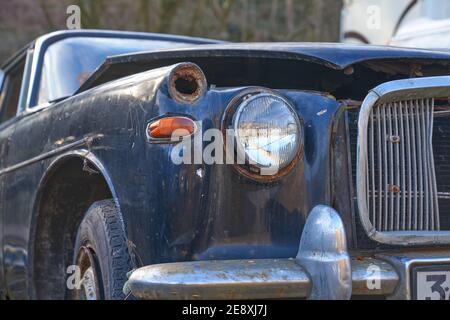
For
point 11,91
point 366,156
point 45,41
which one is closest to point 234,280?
point 366,156

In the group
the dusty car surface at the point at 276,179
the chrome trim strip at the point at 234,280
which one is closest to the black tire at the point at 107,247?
the dusty car surface at the point at 276,179

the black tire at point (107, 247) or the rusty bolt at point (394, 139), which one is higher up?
the rusty bolt at point (394, 139)

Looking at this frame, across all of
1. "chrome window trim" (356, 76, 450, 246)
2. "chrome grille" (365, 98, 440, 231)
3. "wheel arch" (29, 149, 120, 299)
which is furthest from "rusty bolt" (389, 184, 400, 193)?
"wheel arch" (29, 149, 120, 299)

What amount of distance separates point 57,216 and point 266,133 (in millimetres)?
1335

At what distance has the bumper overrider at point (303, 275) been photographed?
2223mm

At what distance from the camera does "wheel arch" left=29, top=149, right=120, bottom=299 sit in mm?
3135

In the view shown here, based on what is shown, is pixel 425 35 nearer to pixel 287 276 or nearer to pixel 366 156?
pixel 366 156

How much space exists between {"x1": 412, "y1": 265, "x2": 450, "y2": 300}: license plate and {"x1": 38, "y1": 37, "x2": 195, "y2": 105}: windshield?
2.22 metres

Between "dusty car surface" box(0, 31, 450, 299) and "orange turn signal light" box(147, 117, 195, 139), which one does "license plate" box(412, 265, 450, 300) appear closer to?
"dusty car surface" box(0, 31, 450, 299)

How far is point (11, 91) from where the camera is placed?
5.06m

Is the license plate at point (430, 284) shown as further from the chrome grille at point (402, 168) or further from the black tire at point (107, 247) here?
the black tire at point (107, 247)
